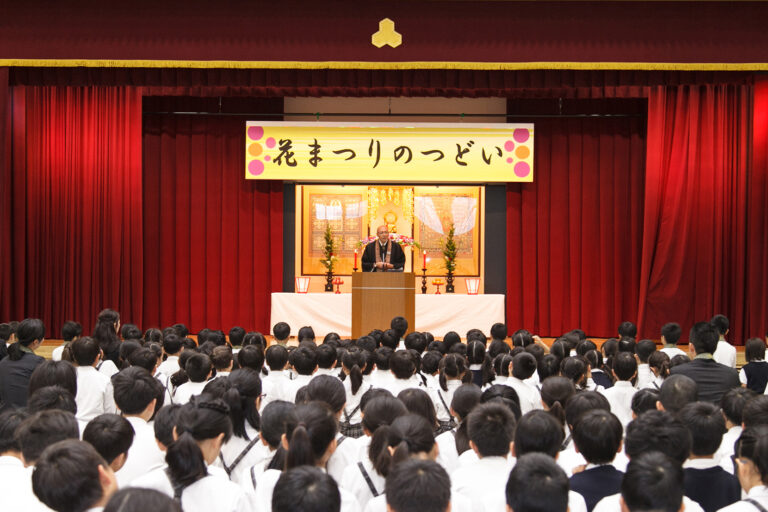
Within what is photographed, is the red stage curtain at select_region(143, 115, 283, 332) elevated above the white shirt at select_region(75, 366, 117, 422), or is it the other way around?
the red stage curtain at select_region(143, 115, 283, 332)

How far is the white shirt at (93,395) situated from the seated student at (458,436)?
1.96 meters

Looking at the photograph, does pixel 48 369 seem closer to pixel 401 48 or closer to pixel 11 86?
pixel 401 48

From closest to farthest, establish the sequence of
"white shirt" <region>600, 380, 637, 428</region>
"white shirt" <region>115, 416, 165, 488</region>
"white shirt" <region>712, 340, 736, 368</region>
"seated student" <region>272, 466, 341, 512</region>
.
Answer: "seated student" <region>272, 466, 341, 512</region>, "white shirt" <region>115, 416, 165, 488</region>, "white shirt" <region>600, 380, 637, 428</region>, "white shirt" <region>712, 340, 736, 368</region>

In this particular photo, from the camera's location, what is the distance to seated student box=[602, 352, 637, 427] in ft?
13.1

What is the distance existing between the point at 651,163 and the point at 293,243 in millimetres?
4861

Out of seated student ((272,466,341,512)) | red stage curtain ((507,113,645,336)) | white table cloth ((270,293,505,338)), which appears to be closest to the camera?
seated student ((272,466,341,512))

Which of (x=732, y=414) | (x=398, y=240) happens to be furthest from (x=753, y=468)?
(x=398, y=240)

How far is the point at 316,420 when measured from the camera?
2414mm

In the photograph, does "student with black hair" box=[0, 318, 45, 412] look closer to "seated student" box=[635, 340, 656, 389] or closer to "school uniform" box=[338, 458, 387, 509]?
"school uniform" box=[338, 458, 387, 509]

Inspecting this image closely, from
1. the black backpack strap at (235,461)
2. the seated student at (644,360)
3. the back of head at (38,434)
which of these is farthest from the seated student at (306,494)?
the seated student at (644,360)

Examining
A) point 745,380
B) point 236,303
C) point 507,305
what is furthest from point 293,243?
point 745,380

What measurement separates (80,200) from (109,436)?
8.02 meters

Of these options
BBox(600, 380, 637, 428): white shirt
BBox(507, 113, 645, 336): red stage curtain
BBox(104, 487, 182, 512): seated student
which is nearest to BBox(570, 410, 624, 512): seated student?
BBox(104, 487, 182, 512): seated student

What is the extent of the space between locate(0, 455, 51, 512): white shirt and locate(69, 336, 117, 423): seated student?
154 cm
